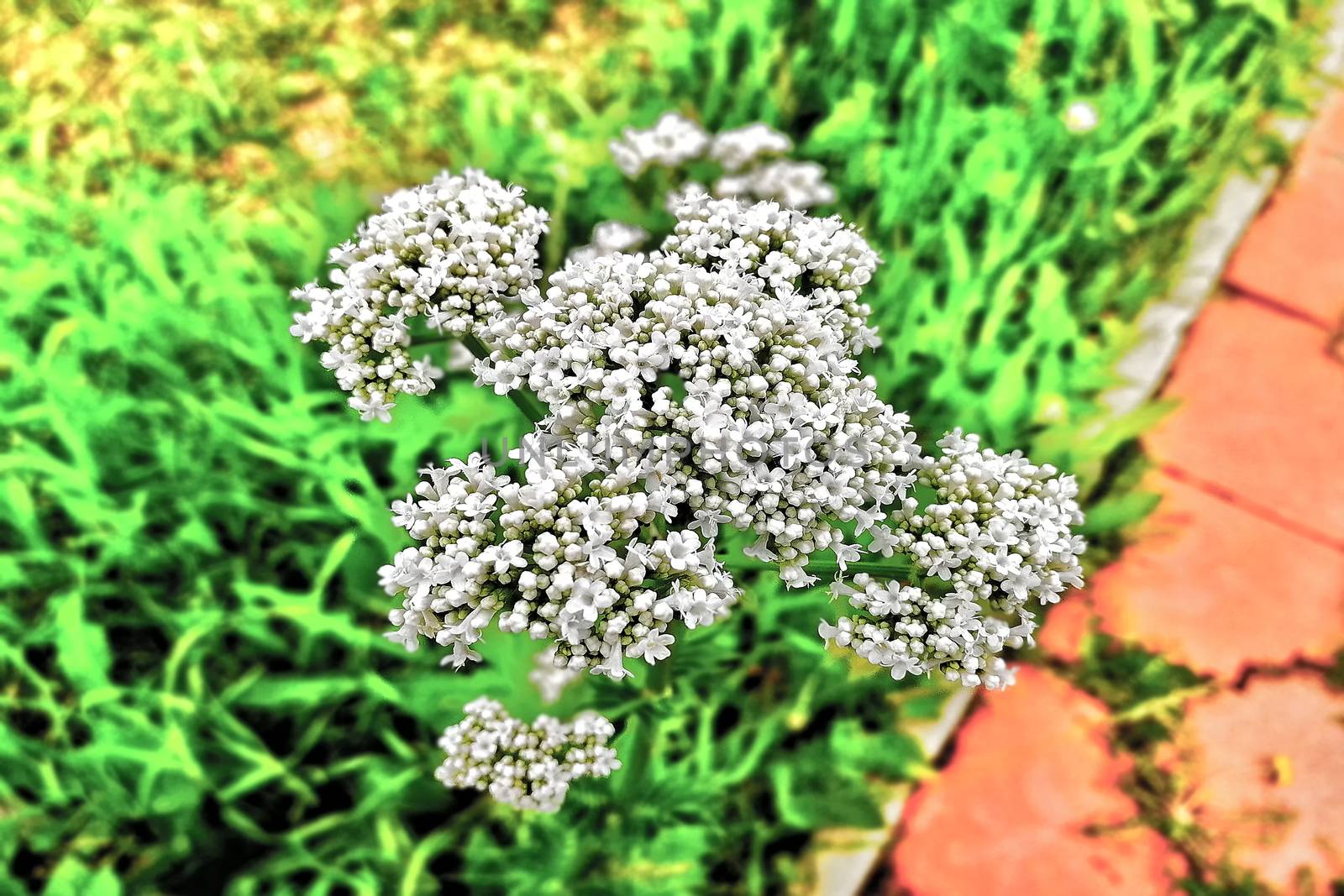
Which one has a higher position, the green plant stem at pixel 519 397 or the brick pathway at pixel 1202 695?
the green plant stem at pixel 519 397

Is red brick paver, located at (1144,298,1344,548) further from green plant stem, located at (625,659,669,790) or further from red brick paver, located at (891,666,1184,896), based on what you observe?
green plant stem, located at (625,659,669,790)

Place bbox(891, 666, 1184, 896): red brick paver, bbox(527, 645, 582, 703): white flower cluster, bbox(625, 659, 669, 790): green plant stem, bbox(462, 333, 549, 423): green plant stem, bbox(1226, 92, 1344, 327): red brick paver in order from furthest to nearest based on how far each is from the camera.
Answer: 1. bbox(1226, 92, 1344, 327): red brick paver
2. bbox(891, 666, 1184, 896): red brick paver
3. bbox(527, 645, 582, 703): white flower cluster
4. bbox(625, 659, 669, 790): green plant stem
5. bbox(462, 333, 549, 423): green plant stem

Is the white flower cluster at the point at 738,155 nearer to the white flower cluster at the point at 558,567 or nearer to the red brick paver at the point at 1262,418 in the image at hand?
the red brick paver at the point at 1262,418

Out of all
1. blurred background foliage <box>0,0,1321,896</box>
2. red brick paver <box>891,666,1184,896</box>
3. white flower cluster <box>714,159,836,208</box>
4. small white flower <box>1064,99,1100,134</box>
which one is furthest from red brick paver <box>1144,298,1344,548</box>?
white flower cluster <box>714,159,836,208</box>

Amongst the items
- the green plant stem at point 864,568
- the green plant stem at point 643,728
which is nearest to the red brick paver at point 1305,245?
the green plant stem at point 864,568

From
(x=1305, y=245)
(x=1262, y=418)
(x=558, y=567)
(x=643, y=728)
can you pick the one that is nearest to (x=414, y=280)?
(x=558, y=567)

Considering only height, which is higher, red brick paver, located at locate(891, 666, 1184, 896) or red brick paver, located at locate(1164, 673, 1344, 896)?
red brick paver, located at locate(1164, 673, 1344, 896)
